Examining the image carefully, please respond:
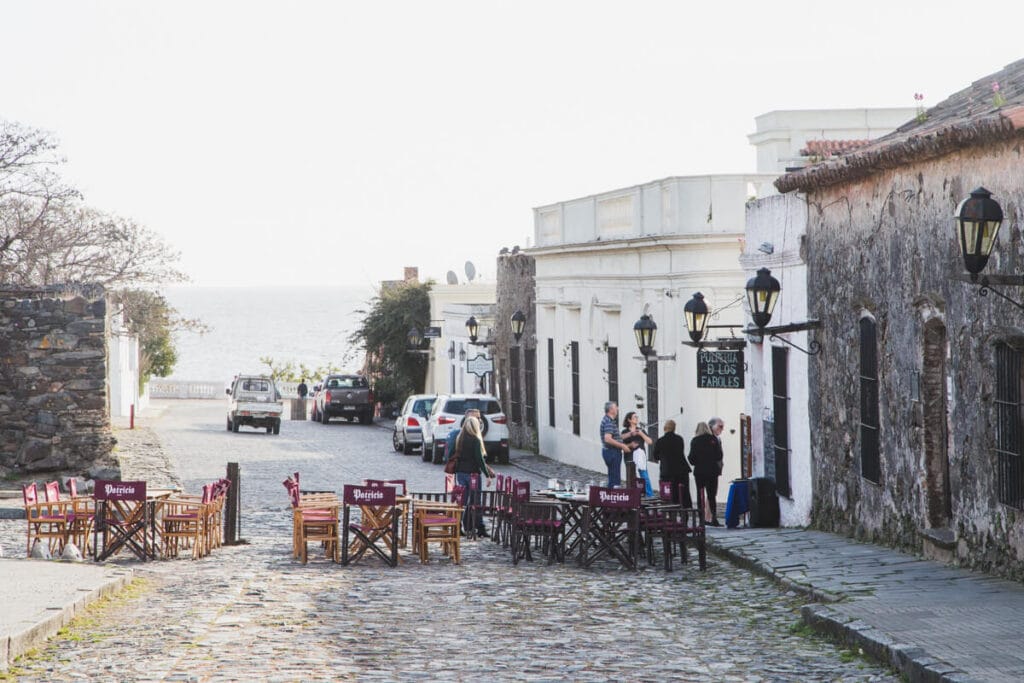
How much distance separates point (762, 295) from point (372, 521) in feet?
15.4

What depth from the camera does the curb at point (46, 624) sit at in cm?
1001

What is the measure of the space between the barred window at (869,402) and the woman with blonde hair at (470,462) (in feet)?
14.5

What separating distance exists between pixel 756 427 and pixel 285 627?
9939 millimetres

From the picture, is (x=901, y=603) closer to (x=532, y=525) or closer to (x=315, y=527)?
(x=532, y=525)

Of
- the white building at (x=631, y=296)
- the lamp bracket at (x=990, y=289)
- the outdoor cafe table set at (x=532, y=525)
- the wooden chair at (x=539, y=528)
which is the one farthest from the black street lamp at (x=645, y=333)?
the lamp bracket at (x=990, y=289)

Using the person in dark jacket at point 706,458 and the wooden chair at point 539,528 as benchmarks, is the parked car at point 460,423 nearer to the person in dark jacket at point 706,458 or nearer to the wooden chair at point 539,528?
the person in dark jacket at point 706,458

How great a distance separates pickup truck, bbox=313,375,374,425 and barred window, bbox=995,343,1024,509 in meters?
36.7

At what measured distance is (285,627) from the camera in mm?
11461

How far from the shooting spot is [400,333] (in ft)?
159

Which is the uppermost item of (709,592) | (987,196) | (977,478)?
(987,196)

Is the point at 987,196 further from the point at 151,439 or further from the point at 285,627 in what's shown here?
the point at 151,439

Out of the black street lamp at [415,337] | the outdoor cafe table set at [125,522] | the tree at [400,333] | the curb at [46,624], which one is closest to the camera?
the curb at [46,624]

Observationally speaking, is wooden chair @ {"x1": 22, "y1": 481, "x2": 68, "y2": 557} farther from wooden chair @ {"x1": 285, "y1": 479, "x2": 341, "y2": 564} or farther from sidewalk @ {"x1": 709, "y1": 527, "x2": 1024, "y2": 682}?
sidewalk @ {"x1": 709, "y1": 527, "x2": 1024, "y2": 682}

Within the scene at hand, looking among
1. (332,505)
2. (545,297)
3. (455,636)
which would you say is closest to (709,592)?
(455,636)
